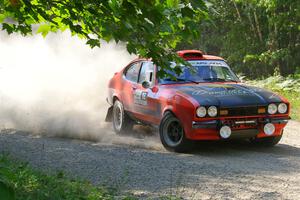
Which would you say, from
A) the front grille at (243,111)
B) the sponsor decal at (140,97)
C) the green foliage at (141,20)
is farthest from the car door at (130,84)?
the green foliage at (141,20)

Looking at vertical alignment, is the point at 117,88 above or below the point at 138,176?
above

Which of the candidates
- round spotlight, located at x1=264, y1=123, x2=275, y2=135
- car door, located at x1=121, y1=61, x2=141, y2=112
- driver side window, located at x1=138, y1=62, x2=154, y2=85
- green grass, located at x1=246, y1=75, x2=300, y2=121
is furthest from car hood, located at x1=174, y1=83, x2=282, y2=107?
green grass, located at x1=246, y1=75, x2=300, y2=121

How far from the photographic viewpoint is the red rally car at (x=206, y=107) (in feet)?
27.2

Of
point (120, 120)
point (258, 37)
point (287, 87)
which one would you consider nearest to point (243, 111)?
point (120, 120)

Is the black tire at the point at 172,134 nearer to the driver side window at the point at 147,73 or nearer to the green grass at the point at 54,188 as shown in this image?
the driver side window at the point at 147,73

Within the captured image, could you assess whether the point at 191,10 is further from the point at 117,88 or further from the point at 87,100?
the point at 87,100

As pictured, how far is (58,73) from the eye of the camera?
16.0m

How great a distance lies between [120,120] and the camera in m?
10.8

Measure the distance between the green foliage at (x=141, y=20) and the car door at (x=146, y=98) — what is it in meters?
4.94

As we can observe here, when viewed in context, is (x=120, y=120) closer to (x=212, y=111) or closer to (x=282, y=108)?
(x=212, y=111)

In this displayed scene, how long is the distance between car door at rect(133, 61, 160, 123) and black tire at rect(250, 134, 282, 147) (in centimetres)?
175

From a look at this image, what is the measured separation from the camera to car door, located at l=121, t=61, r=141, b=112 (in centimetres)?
1022

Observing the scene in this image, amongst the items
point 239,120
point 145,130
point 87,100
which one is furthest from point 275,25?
point 239,120

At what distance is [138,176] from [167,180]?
0.44 m
